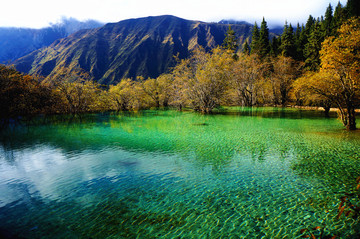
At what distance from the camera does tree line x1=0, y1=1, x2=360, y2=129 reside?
18.6 metres

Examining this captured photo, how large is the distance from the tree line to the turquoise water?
7.24 meters

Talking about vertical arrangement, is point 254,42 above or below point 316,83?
above

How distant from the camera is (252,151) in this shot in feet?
44.6

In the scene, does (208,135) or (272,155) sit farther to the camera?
(208,135)

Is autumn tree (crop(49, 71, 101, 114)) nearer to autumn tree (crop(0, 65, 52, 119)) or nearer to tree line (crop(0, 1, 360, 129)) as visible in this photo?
tree line (crop(0, 1, 360, 129))

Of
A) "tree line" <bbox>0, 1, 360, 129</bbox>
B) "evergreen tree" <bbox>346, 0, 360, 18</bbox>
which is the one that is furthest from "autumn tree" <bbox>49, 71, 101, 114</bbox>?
"evergreen tree" <bbox>346, 0, 360, 18</bbox>

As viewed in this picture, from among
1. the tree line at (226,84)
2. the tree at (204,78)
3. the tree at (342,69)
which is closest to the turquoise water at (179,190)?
the tree at (342,69)

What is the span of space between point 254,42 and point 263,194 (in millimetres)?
89367

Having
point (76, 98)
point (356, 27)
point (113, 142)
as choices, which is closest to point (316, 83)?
point (356, 27)

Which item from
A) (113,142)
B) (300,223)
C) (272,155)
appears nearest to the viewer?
(300,223)

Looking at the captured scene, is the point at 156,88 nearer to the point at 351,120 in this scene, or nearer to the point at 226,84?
the point at 226,84

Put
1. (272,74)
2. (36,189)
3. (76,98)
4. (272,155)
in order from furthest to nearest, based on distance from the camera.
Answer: (272,74)
(76,98)
(272,155)
(36,189)

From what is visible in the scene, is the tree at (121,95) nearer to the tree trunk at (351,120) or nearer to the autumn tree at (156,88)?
the autumn tree at (156,88)

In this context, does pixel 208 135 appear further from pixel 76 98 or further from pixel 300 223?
pixel 76 98
